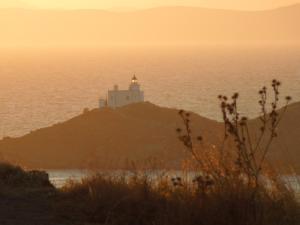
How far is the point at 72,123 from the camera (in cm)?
6988

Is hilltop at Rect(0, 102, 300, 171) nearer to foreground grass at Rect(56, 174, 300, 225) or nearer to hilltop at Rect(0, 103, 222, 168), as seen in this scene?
hilltop at Rect(0, 103, 222, 168)

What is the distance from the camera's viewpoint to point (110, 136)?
6700 cm

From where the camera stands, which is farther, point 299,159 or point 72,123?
point 72,123

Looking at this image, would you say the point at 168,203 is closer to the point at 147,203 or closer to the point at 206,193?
the point at 147,203

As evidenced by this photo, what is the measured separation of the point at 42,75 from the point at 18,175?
623ft

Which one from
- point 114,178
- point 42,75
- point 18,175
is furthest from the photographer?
point 42,75

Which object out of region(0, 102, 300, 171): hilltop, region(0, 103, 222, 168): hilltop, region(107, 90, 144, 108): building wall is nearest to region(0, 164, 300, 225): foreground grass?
region(0, 102, 300, 171): hilltop

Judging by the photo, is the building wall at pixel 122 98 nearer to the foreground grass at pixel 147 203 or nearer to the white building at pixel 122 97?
the white building at pixel 122 97

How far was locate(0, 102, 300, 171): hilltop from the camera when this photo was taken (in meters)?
62.4

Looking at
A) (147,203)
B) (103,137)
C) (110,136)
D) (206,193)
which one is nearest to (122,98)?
(103,137)

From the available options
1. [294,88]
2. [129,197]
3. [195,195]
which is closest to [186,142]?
[195,195]

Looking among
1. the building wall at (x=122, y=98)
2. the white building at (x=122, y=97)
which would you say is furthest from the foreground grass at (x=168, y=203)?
the building wall at (x=122, y=98)

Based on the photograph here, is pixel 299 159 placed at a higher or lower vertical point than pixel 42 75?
lower

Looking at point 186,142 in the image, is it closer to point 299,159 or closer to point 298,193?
point 298,193
